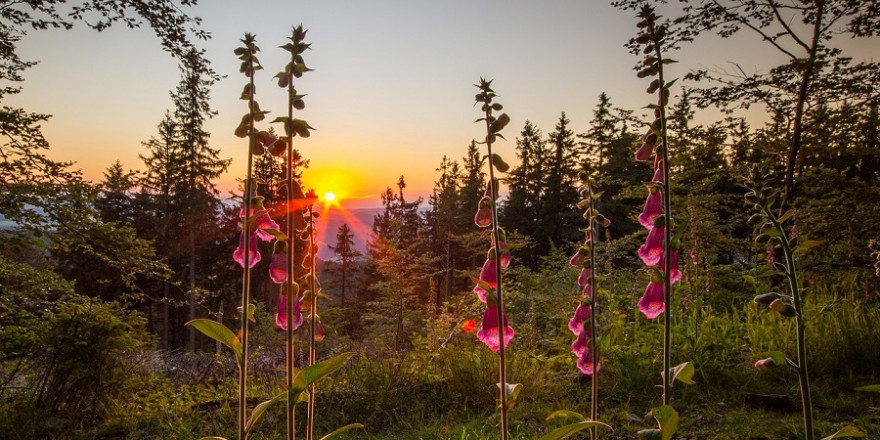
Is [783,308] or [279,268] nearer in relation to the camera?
[783,308]

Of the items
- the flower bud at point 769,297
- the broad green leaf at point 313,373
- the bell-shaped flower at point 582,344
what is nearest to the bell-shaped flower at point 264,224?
the broad green leaf at point 313,373

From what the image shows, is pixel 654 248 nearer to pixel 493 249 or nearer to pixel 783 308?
pixel 783 308

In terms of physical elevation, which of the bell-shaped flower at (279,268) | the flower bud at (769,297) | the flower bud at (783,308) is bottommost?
the flower bud at (783,308)

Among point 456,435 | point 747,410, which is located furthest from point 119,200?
point 747,410

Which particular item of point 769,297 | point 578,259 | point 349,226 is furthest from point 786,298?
point 349,226

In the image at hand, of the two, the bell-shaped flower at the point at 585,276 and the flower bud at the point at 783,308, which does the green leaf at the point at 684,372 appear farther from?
the bell-shaped flower at the point at 585,276

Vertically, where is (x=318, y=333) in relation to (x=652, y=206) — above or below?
below

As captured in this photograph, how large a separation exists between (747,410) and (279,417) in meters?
4.00

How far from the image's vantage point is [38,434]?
151 inches

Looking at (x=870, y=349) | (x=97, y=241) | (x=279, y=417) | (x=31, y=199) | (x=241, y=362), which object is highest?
(x=31, y=199)

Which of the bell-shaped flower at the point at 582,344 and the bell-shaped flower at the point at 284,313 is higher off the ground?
the bell-shaped flower at the point at 284,313

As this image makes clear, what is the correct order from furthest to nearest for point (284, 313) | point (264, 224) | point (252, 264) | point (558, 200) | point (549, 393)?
point (558, 200) → point (549, 393) → point (284, 313) → point (264, 224) → point (252, 264)

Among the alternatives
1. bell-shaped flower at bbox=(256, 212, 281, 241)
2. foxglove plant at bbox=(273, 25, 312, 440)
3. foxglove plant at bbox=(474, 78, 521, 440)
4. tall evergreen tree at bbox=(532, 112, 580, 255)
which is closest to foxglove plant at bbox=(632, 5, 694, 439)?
foxglove plant at bbox=(474, 78, 521, 440)

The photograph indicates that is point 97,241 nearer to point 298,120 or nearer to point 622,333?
point 298,120
